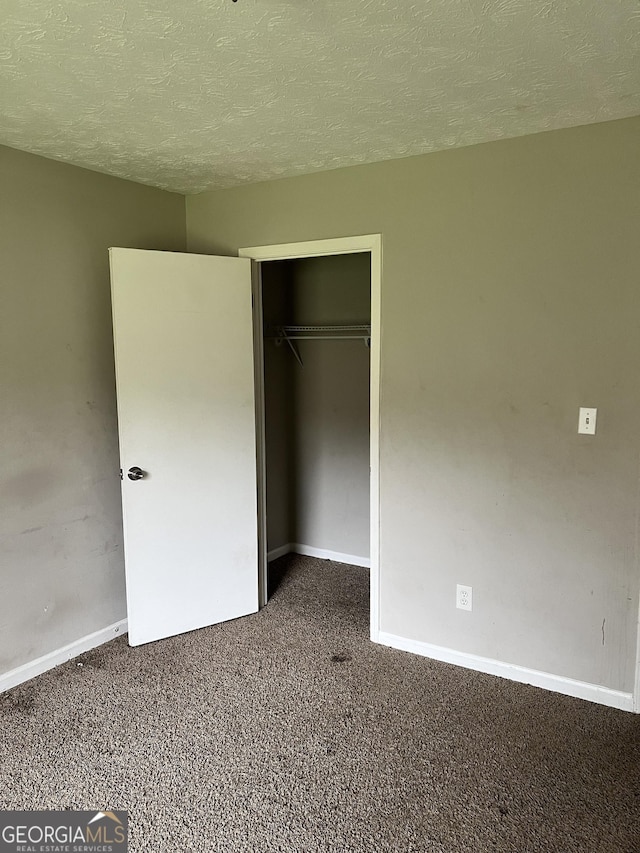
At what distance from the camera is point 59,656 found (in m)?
2.99

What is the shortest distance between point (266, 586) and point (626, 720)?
2.01m

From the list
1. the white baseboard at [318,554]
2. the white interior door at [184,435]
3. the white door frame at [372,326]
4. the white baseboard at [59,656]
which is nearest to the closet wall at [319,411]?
the white baseboard at [318,554]

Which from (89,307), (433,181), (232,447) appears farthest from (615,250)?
(89,307)

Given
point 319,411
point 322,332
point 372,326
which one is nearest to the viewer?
point 372,326

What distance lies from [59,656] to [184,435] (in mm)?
1237

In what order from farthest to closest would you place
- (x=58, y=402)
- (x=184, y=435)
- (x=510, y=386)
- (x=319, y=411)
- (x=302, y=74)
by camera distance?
(x=319, y=411), (x=184, y=435), (x=58, y=402), (x=510, y=386), (x=302, y=74)

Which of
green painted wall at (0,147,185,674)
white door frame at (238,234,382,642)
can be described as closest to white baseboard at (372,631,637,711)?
white door frame at (238,234,382,642)

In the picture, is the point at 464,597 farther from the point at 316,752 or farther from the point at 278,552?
the point at 278,552

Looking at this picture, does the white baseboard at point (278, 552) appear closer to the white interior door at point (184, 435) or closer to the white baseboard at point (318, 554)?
the white baseboard at point (318, 554)

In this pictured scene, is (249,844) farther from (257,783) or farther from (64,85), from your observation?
(64,85)

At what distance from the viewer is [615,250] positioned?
243 centimetres

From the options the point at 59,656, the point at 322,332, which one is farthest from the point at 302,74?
the point at 59,656

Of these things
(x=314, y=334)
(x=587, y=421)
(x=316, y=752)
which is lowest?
(x=316, y=752)

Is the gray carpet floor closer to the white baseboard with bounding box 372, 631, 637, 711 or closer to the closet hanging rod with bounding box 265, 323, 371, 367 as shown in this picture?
the white baseboard with bounding box 372, 631, 637, 711
